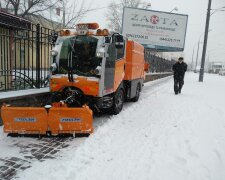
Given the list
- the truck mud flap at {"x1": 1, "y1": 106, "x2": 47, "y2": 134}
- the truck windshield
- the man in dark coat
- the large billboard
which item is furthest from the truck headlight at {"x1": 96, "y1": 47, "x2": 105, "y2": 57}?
the large billboard

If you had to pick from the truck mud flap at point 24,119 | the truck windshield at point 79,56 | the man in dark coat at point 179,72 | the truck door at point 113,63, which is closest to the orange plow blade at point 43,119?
the truck mud flap at point 24,119

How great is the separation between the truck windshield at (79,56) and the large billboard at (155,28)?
67.6ft

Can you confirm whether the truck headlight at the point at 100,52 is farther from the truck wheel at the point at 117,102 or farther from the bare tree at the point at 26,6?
the bare tree at the point at 26,6

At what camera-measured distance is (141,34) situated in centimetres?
2755

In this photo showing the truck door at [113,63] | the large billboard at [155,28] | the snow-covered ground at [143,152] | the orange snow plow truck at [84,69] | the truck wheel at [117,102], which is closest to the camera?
the snow-covered ground at [143,152]

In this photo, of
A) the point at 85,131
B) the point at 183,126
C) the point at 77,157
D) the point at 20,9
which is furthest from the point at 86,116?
the point at 20,9

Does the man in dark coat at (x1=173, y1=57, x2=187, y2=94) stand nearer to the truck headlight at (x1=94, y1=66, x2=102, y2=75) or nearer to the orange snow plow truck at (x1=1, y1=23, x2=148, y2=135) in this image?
the orange snow plow truck at (x1=1, y1=23, x2=148, y2=135)

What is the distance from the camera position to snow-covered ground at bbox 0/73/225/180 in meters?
4.16

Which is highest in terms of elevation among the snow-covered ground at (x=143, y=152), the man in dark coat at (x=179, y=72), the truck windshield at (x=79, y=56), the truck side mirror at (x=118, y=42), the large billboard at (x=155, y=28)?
the large billboard at (x=155, y=28)

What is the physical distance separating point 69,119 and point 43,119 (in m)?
0.54

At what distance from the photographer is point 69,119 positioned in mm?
5699

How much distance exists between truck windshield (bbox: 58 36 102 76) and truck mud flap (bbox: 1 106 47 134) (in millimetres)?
1662

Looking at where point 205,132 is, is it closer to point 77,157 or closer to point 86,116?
point 86,116

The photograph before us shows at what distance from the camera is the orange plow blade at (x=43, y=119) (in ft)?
18.5
